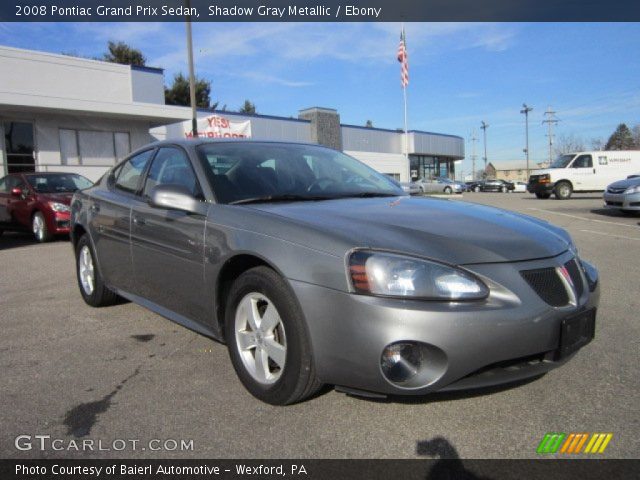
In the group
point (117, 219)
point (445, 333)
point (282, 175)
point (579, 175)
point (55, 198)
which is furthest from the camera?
point (579, 175)

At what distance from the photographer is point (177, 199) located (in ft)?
10.5

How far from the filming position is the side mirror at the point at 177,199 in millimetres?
3201

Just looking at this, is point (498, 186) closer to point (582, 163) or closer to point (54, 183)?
point (582, 163)

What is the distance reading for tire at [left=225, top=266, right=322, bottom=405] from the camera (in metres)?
2.52

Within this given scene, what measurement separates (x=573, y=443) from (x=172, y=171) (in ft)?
9.75

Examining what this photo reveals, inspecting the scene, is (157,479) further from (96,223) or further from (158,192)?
(96,223)

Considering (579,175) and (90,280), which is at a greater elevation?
(579,175)

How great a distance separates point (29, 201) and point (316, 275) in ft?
33.0

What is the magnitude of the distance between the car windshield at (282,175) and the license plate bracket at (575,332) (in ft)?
5.21

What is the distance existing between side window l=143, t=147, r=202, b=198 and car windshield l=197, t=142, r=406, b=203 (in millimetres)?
139

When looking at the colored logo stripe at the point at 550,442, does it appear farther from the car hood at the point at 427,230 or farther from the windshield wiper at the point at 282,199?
the windshield wiper at the point at 282,199

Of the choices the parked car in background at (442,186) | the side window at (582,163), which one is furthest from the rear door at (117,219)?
the parked car in background at (442,186)

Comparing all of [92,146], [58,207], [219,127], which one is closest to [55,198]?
[58,207]

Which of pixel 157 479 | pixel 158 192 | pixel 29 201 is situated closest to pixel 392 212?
pixel 158 192
